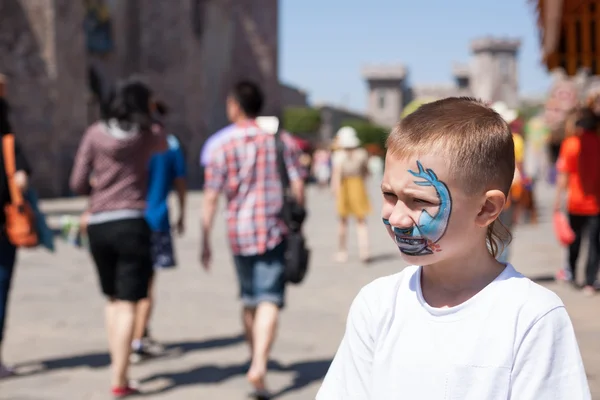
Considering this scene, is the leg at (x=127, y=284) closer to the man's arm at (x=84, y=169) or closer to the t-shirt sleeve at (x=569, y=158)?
the man's arm at (x=84, y=169)

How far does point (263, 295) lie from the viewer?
4512 millimetres

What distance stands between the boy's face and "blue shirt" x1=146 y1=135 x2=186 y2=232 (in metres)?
3.78

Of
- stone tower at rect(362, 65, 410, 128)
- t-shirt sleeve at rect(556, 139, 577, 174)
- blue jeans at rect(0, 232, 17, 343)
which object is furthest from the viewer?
stone tower at rect(362, 65, 410, 128)

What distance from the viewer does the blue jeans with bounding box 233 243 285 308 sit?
4.52 meters

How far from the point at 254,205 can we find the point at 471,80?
329 ft

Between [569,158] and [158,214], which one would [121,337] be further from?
[569,158]

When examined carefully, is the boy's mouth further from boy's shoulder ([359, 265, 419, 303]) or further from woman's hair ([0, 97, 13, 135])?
woman's hair ([0, 97, 13, 135])

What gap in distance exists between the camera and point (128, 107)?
4645mm

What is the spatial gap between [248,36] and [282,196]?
3593 cm

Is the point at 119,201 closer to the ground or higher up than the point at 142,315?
higher up

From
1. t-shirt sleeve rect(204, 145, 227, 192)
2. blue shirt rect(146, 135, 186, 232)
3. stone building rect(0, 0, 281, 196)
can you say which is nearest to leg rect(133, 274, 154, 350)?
blue shirt rect(146, 135, 186, 232)

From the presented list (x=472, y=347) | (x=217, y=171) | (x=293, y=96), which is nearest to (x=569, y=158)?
(x=217, y=171)

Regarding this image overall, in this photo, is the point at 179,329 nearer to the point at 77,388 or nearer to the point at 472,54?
the point at 77,388

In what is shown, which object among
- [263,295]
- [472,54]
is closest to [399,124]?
[263,295]
